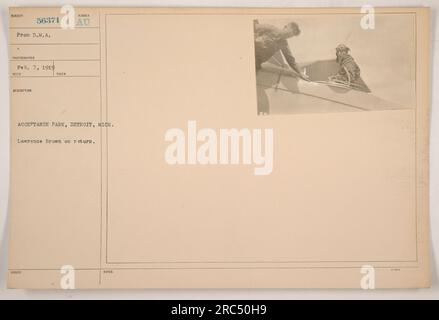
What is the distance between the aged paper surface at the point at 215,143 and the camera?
1006 millimetres

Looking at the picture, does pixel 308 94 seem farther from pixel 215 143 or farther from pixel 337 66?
pixel 215 143

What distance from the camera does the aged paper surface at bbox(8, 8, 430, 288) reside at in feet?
3.30

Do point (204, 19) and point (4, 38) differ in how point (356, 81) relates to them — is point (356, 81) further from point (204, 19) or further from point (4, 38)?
point (4, 38)

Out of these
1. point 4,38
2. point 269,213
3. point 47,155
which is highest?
point 4,38

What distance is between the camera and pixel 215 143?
1.01 m

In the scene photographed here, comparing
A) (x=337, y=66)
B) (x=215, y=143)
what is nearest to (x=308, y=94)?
(x=337, y=66)

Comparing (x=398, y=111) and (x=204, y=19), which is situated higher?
(x=204, y=19)

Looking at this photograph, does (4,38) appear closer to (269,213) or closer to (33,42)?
(33,42)

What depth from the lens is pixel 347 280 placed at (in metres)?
1.02

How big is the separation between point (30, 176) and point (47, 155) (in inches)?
2.5

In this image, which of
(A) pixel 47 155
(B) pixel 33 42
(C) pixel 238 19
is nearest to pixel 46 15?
(B) pixel 33 42

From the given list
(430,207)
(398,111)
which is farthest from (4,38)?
(430,207)

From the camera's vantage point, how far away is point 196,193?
101 centimetres

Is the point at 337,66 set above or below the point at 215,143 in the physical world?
above
